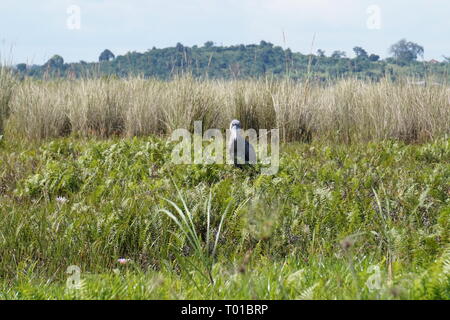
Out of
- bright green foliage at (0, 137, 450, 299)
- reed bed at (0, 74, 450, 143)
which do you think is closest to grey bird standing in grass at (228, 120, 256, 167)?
bright green foliage at (0, 137, 450, 299)

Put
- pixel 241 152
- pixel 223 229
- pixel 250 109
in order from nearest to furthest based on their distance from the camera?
pixel 223 229
pixel 241 152
pixel 250 109

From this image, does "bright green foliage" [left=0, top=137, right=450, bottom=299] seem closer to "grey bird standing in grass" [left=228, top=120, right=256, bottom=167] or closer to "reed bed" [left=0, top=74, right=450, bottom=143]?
"grey bird standing in grass" [left=228, top=120, right=256, bottom=167]

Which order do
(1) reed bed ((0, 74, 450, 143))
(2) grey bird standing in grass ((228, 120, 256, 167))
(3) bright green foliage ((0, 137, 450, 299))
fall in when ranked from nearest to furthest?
(3) bright green foliage ((0, 137, 450, 299)), (2) grey bird standing in grass ((228, 120, 256, 167)), (1) reed bed ((0, 74, 450, 143))

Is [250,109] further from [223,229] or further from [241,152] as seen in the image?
[223,229]

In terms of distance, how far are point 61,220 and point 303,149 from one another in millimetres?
4052

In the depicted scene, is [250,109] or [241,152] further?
[250,109]

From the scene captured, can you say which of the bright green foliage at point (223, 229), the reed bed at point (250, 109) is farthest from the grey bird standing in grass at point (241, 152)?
the reed bed at point (250, 109)

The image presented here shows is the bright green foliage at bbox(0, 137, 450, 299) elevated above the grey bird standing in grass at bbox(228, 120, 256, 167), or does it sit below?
below

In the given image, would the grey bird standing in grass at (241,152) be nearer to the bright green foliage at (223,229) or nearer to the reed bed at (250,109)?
the bright green foliage at (223,229)

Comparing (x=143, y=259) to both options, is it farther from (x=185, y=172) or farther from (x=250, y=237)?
(x=185, y=172)

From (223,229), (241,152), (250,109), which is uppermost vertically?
(250,109)

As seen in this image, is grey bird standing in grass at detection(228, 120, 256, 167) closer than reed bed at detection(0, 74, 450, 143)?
Yes

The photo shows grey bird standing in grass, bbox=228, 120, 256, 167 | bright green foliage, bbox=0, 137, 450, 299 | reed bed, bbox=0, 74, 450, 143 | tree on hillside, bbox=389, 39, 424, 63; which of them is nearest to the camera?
bright green foliage, bbox=0, 137, 450, 299

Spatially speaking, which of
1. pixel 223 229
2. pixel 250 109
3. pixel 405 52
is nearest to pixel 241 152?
pixel 223 229
